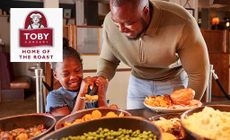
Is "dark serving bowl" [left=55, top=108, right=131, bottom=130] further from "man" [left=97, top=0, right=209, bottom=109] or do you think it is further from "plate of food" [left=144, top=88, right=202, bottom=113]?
"man" [left=97, top=0, right=209, bottom=109]

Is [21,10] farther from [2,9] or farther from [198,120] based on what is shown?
[2,9]

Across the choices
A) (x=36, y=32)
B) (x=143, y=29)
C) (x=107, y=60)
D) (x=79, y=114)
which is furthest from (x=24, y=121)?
(x=107, y=60)

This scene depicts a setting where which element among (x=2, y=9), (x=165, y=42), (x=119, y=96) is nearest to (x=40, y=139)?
(x=165, y=42)

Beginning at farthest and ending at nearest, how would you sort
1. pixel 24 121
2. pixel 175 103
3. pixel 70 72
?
pixel 70 72 < pixel 175 103 < pixel 24 121

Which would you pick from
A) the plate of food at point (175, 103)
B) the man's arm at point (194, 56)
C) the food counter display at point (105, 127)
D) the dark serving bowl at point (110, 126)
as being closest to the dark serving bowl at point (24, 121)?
the food counter display at point (105, 127)

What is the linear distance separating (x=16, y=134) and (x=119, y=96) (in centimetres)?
Answer: 396

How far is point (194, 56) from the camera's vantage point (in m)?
1.62

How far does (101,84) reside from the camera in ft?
4.93

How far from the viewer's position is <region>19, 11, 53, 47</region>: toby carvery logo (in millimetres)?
1530

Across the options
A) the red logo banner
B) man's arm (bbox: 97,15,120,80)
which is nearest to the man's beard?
man's arm (bbox: 97,15,120,80)

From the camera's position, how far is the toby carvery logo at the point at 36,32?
1.53 meters

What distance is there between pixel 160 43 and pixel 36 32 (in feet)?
2.33

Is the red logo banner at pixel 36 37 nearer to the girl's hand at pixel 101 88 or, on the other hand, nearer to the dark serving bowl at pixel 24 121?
the girl's hand at pixel 101 88

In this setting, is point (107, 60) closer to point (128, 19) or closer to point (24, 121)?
point (128, 19)
